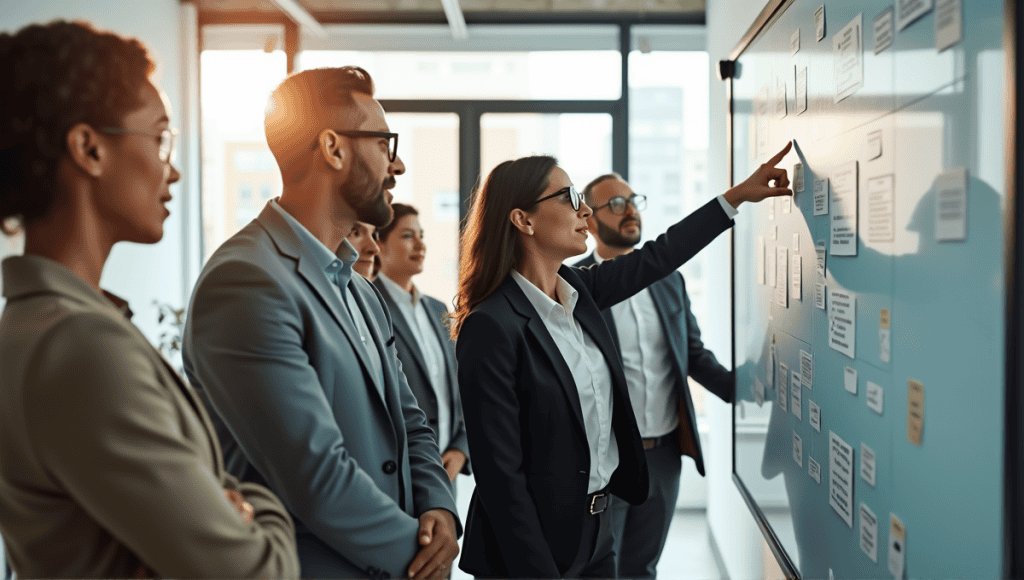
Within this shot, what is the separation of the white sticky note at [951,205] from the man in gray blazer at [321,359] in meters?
0.98

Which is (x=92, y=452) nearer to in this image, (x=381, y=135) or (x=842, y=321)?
(x=381, y=135)

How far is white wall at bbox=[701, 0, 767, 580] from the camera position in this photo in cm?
289

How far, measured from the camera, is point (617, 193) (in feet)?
10.3

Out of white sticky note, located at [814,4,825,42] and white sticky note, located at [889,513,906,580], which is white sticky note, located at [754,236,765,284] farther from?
white sticky note, located at [889,513,906,580]

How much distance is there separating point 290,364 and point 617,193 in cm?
217

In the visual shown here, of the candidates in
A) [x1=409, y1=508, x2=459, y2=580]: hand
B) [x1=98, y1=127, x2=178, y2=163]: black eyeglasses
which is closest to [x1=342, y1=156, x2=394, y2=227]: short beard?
[x1=98, y1=127, x2=178, y2=163]: black eyeglasses

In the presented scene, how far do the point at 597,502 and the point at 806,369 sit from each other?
664mm

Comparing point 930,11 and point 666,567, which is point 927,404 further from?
point 666,567

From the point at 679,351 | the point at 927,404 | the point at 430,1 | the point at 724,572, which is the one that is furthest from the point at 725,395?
the point at 430,1

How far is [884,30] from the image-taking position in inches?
47.4

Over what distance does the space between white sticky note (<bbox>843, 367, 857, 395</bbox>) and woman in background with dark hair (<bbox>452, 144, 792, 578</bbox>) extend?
1.90 feet

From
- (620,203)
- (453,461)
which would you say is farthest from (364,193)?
(620,203)

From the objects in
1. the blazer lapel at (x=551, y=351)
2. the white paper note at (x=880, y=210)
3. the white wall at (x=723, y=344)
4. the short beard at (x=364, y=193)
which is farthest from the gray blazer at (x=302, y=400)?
the white wall at (x=723, y=344)

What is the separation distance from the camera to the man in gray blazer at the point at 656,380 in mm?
2789
